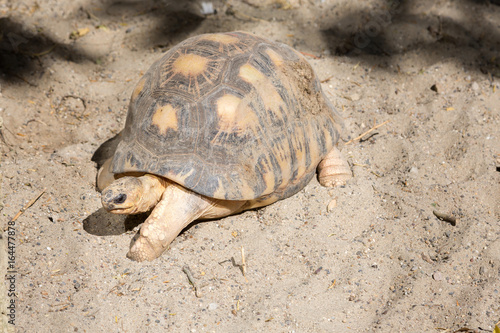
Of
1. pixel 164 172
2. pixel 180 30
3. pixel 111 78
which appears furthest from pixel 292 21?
pixel 164 172

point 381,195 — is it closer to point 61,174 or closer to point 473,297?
point 473,297

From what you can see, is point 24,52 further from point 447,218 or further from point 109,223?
point 447,218

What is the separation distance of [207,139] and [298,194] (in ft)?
3.47

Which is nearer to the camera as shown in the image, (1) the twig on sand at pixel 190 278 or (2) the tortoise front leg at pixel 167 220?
(1) the twig on sand at pixel 190 278

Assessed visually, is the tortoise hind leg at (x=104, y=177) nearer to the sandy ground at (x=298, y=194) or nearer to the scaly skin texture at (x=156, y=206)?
the sandy ground at (x=298, y=194)

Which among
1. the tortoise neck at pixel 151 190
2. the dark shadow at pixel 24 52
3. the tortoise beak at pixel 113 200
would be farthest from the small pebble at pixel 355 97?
the dark shadow at pixel 24 52

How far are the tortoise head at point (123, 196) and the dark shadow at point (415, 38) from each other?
3.17m

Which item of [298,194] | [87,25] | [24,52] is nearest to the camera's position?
[298,194]

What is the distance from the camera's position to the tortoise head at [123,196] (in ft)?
10.0

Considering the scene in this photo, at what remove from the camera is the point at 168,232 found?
128 inches

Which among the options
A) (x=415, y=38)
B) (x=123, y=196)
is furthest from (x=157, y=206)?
(x=415, y=38)

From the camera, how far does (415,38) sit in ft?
17.3

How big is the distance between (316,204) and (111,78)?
2723 millimetres

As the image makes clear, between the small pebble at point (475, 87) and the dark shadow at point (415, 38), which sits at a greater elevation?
the dark shadow at point (415, 38)
